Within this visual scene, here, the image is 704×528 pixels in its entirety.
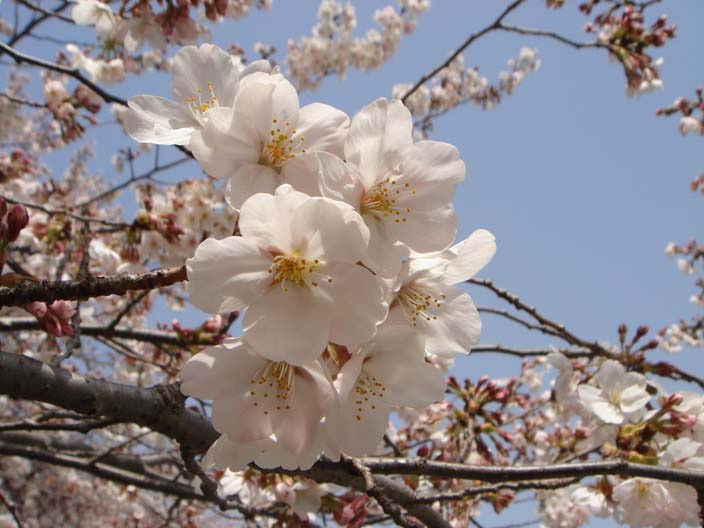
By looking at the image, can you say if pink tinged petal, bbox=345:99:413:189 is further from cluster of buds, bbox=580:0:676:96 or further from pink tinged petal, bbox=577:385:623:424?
cluster of buds, bbox=580:0:676:96

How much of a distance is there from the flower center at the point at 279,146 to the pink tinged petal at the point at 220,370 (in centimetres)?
40

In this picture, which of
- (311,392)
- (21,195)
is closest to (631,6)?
(311,392)

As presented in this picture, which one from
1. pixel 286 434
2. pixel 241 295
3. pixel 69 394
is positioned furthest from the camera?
pixel 69 394

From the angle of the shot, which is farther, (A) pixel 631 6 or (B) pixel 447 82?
(B) pixel 447 82

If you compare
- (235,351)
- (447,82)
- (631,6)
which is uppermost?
(447,82)

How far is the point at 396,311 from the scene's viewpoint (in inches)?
48.7

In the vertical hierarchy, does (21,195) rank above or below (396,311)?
above

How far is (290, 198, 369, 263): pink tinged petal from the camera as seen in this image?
1.00 m

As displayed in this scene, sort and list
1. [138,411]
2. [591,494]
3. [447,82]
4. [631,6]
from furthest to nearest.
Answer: [447,82] < [631,6] < [591,494] < [138,411]

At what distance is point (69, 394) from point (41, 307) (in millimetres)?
318

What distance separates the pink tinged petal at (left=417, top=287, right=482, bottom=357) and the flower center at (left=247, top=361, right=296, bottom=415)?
13.3 inches

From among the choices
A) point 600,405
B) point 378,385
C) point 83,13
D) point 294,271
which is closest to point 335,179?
point 294,271

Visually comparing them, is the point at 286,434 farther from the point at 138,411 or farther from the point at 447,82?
the point at 447,82

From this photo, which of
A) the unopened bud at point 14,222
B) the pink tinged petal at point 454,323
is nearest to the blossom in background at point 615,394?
the pink tinged petal at point 454,323
